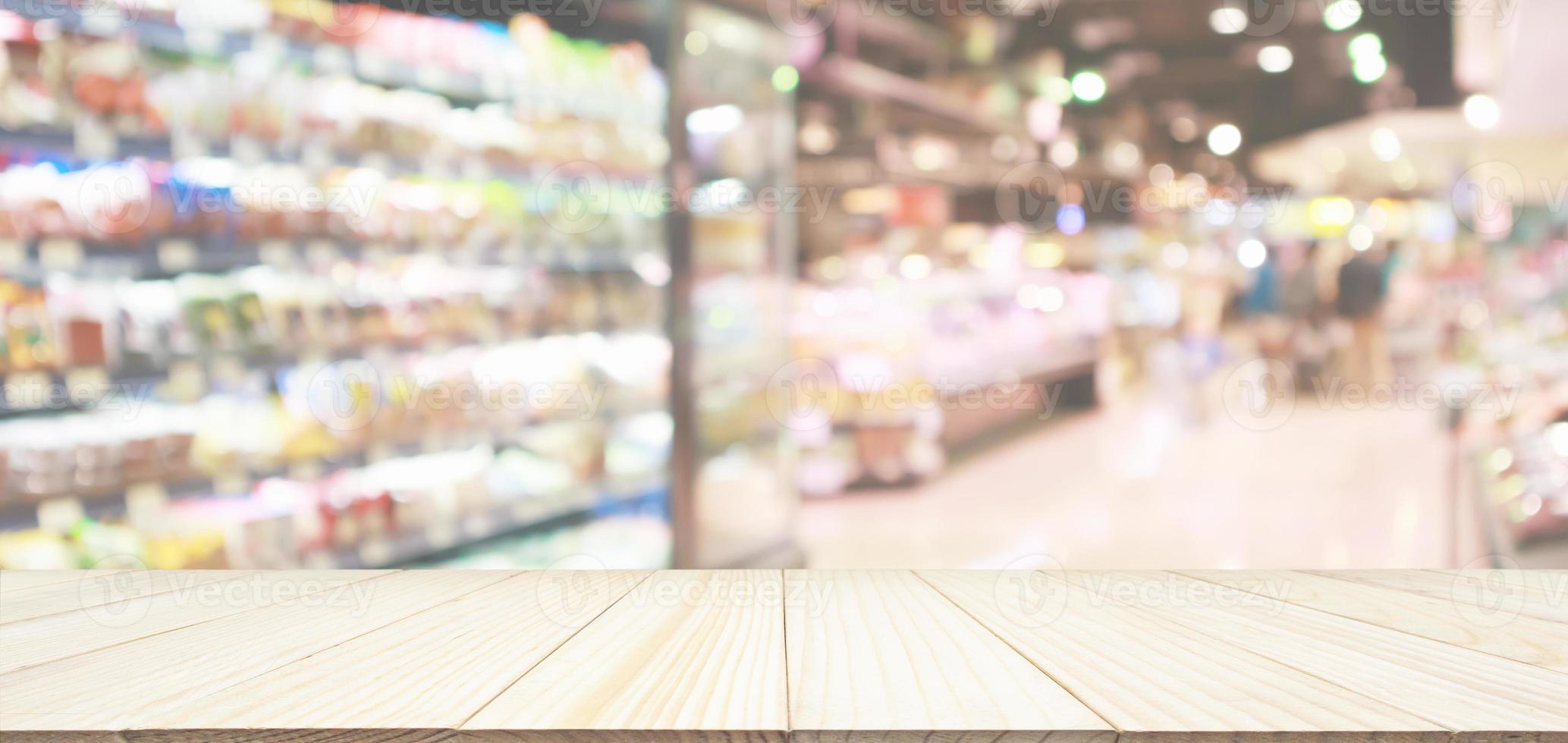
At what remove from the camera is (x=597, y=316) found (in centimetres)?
355

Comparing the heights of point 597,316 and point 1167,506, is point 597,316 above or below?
above

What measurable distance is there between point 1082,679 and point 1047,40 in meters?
8.71

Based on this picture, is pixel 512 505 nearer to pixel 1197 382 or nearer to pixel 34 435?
pixel 34 435

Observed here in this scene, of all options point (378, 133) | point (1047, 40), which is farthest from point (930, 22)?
point (378, 133)

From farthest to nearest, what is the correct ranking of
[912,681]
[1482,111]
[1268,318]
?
[1268,318], [1482,111], [912,681]

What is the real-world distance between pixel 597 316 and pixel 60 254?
160 centimetres

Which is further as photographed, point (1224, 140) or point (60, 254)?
point (1224, 140)

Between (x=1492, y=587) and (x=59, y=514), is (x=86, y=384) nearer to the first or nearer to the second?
(x=59, y=514)

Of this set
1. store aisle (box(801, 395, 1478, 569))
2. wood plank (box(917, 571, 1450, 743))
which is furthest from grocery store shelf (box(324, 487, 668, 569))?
wood plank (box(917, 571, 1450, 743))

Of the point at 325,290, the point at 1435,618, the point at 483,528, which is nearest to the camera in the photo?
the point at 1435,618

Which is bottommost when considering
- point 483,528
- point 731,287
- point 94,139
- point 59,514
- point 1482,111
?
point 483,528

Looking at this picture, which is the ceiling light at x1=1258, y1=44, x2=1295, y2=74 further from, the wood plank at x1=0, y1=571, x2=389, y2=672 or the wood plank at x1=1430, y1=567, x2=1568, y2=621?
the wood plank at x1=0, y1=571, x2=389, y2=672

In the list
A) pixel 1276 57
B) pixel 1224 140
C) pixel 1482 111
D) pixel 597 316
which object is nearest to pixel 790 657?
pixel 597 316

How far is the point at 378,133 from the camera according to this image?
3.01 m
